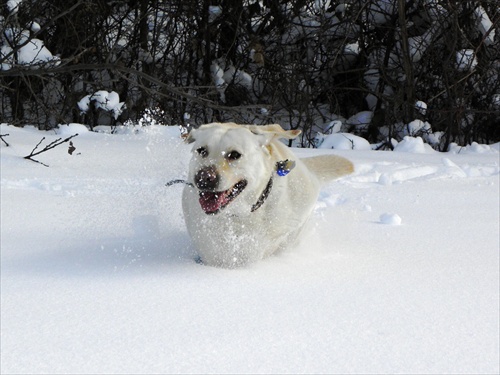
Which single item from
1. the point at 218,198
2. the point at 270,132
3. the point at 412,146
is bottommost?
the point at 412,146

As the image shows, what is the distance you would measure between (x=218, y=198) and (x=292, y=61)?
522 cm

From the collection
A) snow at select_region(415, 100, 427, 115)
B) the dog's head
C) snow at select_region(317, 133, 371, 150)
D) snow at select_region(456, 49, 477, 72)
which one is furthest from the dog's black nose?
snow at select_region(456, 49, 477, 72)

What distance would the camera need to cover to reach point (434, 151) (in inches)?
294

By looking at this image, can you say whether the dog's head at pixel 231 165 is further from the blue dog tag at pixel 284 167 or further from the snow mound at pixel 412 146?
the snow mound at pixel 412 146

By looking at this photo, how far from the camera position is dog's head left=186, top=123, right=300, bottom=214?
306 centimetres

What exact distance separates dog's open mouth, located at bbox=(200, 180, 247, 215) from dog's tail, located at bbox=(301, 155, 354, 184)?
86 cm

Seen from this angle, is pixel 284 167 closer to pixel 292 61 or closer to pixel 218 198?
pixel 218 198

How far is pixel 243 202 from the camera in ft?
10.6

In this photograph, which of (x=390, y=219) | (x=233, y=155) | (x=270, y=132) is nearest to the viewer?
(x=233, y=155)

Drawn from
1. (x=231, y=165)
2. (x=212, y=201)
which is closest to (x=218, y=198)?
(x=212, y=201)

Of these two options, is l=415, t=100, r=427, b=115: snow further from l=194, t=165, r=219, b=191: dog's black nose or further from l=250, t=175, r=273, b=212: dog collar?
l=194, t=165, r=219, b=191: dog's black nose

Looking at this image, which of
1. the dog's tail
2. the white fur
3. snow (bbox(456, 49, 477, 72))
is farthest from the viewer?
snow (bbox(456, 49, 477, 72))

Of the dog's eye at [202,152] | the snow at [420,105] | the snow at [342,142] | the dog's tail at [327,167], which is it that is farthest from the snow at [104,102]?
the dog's eye at [202,152]

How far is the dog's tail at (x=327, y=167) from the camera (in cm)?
398
